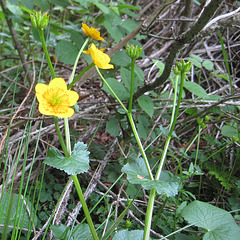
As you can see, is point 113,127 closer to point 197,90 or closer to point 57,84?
point 197,90

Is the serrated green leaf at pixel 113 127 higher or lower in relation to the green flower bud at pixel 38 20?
lower

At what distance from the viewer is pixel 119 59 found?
1.37m

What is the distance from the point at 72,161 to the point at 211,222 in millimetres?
632

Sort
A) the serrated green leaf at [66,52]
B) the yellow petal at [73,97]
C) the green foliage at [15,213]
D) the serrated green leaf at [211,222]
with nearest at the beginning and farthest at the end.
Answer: the green foliage at [15,213], the yellow petal at [73,97], the serrated green leaf at [211,222], the serrated green leaf at [66,52]

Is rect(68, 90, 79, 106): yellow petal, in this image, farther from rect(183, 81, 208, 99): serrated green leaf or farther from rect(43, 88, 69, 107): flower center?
rect(183, 81, 208, 99): serrated green leaf

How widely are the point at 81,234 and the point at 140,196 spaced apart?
0.42 m

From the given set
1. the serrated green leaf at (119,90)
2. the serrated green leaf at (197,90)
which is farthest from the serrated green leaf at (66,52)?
the serrated green leaf at (197,90)

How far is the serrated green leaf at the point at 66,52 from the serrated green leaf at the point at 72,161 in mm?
785

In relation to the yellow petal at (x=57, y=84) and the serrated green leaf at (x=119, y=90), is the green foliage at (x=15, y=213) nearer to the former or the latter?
the yellow petal at (x=57, y=84)

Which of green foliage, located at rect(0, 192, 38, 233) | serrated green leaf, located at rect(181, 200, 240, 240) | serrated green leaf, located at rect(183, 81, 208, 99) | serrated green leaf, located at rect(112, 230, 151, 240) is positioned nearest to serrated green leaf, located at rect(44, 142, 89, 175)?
green foliage, located at rect(0, 192, 38, 233)

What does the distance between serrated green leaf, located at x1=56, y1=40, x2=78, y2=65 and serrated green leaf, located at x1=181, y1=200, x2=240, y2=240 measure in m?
0.99

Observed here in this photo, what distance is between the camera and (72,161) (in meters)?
0.67

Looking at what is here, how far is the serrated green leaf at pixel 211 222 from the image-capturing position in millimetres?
880

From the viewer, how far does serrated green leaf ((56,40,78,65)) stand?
137 cm
